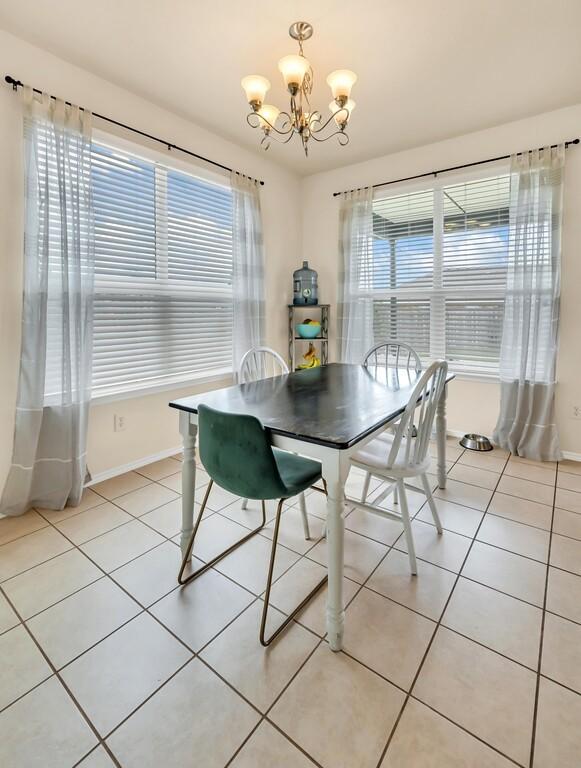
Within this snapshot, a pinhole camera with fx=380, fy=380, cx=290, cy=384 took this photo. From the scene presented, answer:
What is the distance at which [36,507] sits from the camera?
226 cm

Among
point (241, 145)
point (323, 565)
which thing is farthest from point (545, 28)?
point (323, 565)

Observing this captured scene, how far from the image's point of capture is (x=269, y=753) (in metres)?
1.03

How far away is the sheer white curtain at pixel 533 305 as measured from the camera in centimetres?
282

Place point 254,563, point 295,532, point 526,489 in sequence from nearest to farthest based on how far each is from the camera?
point 254,563 < point 295,532 < point 526,489

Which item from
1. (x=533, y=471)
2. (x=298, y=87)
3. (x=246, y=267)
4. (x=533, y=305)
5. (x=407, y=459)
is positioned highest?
(x=298, y=87)

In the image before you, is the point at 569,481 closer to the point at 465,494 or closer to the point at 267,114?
the point at 465,494

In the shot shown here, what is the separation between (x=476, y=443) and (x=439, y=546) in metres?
1.54

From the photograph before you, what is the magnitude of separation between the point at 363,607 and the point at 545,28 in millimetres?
2971

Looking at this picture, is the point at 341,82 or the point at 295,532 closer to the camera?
the point at 341,82

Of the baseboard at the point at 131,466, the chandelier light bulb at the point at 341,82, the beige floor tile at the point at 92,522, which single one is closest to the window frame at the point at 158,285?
the baseboard at the point at 131,466

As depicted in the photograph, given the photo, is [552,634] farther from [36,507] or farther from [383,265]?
[383,265]

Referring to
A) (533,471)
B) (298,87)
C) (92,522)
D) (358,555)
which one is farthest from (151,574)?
(533,471)

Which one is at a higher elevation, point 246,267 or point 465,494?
point 246,267

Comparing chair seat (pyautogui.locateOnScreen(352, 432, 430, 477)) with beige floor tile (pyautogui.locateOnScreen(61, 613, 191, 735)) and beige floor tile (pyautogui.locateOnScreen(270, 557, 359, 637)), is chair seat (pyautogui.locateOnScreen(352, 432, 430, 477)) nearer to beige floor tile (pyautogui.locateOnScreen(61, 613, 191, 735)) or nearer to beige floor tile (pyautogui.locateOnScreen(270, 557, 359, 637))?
beige floor tile (pyautogui.locateOnScreen(270, 557, 359, 637))
